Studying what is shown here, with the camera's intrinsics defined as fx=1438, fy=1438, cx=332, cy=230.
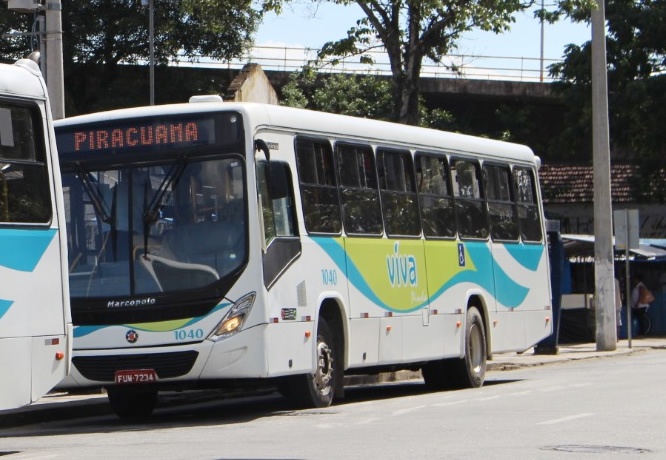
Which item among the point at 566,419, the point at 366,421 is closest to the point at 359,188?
the point at 366,421

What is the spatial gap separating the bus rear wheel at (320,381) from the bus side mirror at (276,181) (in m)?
1.77

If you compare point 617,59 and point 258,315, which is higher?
point 617,59

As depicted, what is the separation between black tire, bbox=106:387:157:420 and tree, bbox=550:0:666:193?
28286mm

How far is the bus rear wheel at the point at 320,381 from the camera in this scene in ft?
50.0

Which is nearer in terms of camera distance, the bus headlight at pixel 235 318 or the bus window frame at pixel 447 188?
the bus headlight at pixel 235 318

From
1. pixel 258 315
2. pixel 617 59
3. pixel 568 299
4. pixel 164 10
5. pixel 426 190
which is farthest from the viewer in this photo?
pixel 164 10

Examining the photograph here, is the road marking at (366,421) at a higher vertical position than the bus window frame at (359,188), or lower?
lower

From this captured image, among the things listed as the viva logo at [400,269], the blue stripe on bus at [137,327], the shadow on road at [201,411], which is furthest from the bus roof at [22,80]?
the viva logo at [400,269]

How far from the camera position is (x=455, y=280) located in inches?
755

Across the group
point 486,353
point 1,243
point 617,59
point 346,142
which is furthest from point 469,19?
point 617,59

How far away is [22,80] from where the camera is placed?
465 inches

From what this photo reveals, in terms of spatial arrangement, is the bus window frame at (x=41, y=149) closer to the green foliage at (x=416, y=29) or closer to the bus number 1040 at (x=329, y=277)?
the bus number 1040 at (x=329, y=277)

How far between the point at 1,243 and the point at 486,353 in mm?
10144

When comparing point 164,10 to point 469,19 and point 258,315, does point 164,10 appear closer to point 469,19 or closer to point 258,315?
point 469,19
